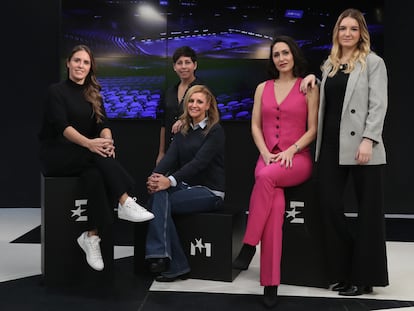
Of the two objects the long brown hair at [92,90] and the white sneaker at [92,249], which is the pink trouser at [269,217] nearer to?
the white sneaker at [92,249]

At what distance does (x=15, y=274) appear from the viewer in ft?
13.5

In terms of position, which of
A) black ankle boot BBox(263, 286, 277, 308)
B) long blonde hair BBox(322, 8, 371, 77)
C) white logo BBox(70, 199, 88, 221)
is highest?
long blonde hair BBox(322, 8, 371, 77)

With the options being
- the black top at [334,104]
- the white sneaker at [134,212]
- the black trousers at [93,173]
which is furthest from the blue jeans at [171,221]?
the black top at [334,104]

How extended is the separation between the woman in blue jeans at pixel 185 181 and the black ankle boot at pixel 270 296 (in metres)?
0.63

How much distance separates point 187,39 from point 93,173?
3.04 metres

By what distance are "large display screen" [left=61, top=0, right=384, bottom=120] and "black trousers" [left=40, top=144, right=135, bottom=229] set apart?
2692 mm

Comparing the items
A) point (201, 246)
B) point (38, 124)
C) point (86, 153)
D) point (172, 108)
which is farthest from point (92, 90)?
point (38, 124)

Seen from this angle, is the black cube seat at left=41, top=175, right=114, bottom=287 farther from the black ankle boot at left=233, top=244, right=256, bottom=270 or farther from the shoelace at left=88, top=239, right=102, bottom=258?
the black ankle boot at left=233, top=244, right=256, bottom=270

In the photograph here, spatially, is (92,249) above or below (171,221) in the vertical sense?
below

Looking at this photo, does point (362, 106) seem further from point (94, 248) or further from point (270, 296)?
point (94, 248)

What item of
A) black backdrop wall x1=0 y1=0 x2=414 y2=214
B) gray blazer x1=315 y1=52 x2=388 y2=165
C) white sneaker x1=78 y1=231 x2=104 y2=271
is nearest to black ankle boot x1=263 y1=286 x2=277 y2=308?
gray blazer x1=315 y1=52 x2=388 y2=165

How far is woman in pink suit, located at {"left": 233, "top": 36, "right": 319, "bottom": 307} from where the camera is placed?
3.58m

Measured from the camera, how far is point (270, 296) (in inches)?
138

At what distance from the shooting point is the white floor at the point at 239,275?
12.4ft
